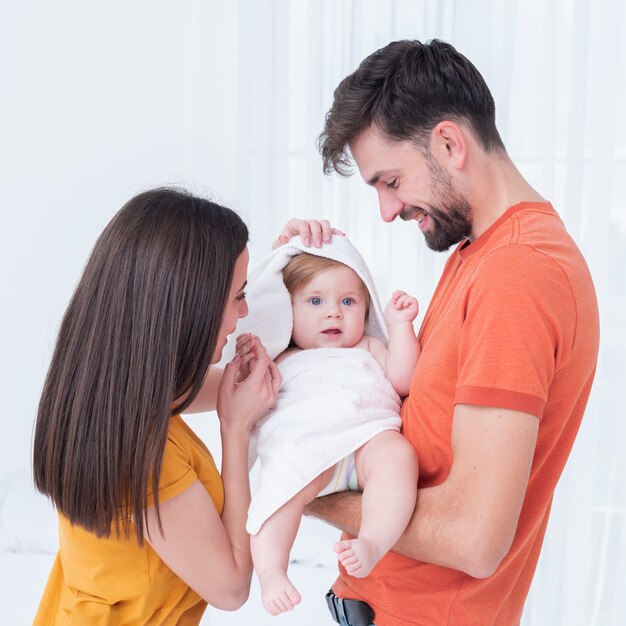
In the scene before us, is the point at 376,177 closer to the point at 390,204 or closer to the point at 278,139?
the point at 390,204

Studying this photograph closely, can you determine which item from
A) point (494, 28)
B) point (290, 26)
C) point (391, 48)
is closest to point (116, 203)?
point (290, 26)

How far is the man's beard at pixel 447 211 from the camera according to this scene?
1.62m

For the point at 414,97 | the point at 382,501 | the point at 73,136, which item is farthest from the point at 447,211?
the point at 73,136

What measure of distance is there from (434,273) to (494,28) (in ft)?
3.32

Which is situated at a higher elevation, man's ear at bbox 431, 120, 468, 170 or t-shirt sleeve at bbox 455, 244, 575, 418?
man's ear at bbox 431, 120, 468, 170

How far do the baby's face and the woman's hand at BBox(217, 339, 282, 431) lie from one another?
0.17m

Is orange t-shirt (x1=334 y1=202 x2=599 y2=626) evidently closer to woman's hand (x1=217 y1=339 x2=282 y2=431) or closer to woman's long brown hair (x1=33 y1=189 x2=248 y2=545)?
woman's hand (x1=217 y1=339 x2=282 y2=431)

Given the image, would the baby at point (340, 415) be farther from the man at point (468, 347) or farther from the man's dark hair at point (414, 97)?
the man's dark hair at point (414, 97)

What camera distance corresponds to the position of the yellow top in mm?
1526

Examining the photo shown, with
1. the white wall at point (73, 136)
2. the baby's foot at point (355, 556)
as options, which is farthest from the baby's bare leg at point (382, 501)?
the white wall at point (73, 136)

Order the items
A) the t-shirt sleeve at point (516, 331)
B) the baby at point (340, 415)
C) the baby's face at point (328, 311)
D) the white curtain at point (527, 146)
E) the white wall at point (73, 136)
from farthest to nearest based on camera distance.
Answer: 1. the white wall at point (73, 136)
2. the white curtain at point (527, 146)
3. the baby's face at point (328, 311)
4. the baby at point (340, 415)
5. the t-shirt sleeve at point (516, 331)

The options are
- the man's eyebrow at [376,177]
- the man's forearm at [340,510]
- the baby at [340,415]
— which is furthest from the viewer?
the man's eyebrow at [376,177]

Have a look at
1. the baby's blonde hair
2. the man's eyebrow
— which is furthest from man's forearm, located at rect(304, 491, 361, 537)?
the man's eyebrow

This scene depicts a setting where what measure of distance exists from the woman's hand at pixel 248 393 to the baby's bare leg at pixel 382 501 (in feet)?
0.79
